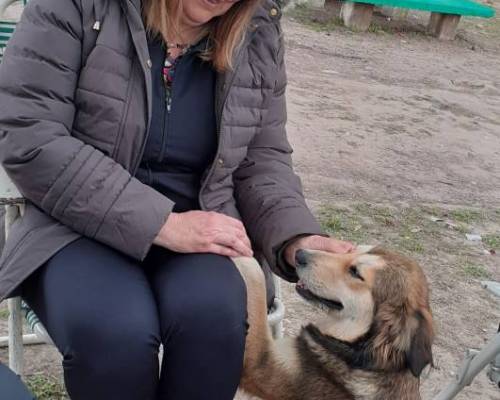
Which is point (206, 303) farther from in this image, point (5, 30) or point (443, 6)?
point (443, 6)

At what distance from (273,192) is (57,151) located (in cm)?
75

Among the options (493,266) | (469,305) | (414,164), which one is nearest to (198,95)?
(469,305)

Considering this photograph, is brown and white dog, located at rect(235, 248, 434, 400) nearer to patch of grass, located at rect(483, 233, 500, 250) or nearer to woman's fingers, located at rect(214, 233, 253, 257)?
woman's fingers, located at rect(214, 233, 253, 257)

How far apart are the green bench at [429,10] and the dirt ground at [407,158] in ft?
0.73

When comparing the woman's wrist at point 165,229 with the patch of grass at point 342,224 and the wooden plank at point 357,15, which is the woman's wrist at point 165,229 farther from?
the wooden plank at point 357,15

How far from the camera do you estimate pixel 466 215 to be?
509 centimetres

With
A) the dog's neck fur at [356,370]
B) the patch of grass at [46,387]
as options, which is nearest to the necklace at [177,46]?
the dog's neck fur at [356,370]

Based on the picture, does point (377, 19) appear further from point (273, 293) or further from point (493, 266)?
point (273, 293)

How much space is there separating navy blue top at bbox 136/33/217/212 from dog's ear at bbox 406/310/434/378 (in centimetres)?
79

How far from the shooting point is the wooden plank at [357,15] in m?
9.55

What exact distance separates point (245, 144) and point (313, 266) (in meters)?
0.45

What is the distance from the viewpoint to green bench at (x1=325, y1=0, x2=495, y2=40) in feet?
31.3

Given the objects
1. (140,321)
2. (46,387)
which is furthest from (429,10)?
(140,321)

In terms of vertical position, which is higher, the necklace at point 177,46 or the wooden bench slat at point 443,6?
the necklace at point 177,46
